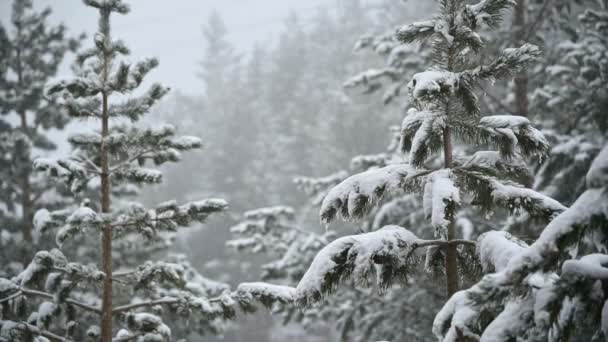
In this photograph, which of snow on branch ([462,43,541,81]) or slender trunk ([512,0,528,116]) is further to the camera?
slender trunk ([512,0,528,116])

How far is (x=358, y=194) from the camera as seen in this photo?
10.7 ft

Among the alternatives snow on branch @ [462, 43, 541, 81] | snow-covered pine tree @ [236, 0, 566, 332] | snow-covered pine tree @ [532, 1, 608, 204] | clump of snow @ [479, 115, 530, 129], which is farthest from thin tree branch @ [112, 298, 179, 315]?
snow-covered pine tree @ [532, 1, 608, 204]

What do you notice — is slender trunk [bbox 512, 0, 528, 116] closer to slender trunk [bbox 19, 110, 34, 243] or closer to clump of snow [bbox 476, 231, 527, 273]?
clump of snow [bbox 476, 231, 527, 273]

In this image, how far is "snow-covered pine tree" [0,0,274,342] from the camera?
557cm

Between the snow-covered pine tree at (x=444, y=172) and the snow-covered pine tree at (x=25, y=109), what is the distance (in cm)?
951

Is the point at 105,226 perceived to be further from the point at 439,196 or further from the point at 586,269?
the point at 586,269

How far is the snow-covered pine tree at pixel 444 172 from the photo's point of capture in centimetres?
310

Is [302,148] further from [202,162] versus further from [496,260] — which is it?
[496,260]

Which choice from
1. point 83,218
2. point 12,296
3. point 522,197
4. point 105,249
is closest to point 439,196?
point 522,197

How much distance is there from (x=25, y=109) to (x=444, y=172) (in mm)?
11107

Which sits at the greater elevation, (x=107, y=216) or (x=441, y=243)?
(x=441, y=243)

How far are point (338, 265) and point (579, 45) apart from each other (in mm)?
7961

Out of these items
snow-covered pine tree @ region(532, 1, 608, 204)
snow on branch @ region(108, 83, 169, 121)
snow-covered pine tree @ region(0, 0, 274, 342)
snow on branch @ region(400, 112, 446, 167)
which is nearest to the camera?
snow on branch @ region(400, 112, 446, 167)

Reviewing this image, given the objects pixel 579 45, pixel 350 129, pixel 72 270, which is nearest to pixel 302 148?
pixel 350 129
